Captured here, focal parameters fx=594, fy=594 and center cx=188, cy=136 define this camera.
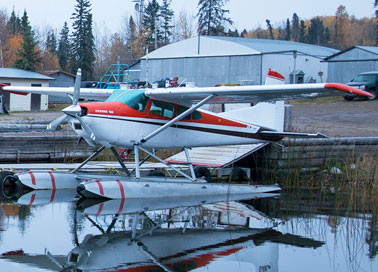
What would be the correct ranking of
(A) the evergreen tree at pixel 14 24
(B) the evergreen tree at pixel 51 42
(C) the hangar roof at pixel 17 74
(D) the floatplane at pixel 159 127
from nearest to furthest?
(D) the floatplane at pixel 159 127 < (C) the hangar roof at pixel 17 74 < (A) the evergreen tree at pixel 14 24 < (B) the evergreen tree at pixel 51 42

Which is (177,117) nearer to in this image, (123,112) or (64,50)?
(123,112)

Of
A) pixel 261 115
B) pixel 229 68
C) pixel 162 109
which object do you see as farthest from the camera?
pixel 229 68

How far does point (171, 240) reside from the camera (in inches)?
307

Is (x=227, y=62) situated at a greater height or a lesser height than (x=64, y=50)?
lesser

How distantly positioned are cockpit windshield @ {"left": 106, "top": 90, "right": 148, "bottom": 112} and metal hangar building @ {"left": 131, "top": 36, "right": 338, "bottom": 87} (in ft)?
103

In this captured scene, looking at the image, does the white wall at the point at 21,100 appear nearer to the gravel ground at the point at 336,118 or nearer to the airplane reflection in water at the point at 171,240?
the gravel ground at the point at 336,118

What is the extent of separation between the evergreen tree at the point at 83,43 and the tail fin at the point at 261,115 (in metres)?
55.4

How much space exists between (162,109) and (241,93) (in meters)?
1.76

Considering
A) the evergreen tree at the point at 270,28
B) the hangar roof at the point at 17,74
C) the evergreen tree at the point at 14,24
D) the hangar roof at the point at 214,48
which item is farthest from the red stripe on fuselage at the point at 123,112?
the evergreen tree at the point at 270,28

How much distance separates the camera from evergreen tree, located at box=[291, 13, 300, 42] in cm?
13050

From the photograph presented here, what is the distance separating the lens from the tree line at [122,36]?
221ft

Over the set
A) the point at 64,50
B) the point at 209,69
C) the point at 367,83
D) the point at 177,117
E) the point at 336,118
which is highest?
the point at 64,50

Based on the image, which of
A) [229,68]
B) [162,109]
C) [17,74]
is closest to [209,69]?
[229,68]

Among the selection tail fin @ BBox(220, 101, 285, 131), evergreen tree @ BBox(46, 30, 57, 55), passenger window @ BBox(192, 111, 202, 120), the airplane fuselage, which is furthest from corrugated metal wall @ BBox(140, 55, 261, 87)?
evergreen tree @ BBox(46, 30, 57, 55)
